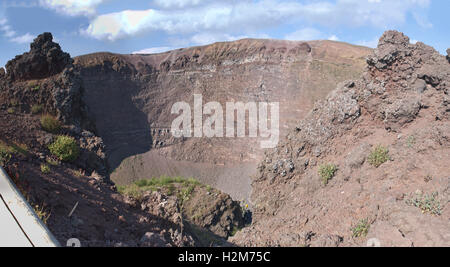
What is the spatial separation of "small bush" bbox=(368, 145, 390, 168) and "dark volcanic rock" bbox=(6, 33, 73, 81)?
1165cm

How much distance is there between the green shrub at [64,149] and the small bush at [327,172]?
732cm

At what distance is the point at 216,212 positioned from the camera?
14.3 meters

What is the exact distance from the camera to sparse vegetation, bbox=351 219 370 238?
6.01m

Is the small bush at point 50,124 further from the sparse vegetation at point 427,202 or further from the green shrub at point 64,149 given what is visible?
the sparse vegetation at point 427,202

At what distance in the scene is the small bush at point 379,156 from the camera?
25.6ft

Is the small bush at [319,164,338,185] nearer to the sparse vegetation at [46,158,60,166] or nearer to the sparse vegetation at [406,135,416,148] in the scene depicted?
the sparse vegetation at [406,135,416,148]

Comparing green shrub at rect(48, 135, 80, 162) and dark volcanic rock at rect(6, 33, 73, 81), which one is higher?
dark volcanic rock at rect(6, 33, 73, 81)

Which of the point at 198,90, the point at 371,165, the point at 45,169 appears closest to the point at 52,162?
the point at 45,169

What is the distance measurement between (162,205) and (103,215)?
1822 millimetres

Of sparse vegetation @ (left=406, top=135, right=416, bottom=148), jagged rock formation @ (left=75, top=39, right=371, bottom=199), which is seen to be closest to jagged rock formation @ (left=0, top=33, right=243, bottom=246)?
sparse vegetation @ (left=406, top=135, right=416, bottom=148)

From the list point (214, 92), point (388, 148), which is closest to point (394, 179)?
point (388, 148)

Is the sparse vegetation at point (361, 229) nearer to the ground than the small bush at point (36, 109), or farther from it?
nearer to the ground

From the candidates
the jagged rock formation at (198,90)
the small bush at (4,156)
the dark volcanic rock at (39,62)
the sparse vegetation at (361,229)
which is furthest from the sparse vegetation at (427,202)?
the jagged rock formation at (198,90)

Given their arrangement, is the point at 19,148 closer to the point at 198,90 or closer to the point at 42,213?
the point at 42,213
